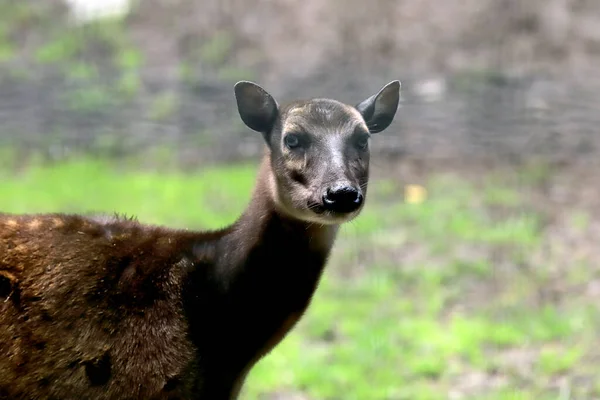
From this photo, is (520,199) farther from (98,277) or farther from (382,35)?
(98,277)

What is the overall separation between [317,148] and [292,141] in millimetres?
166

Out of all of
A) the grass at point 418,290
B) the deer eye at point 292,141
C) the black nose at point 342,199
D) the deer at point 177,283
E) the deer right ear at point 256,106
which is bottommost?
the grass at point 418,290

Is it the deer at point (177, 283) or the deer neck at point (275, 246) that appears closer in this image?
the deer at point (177, 283)

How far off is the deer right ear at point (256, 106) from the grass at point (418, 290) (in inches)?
102

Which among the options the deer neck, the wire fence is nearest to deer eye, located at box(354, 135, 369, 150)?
the deer neck

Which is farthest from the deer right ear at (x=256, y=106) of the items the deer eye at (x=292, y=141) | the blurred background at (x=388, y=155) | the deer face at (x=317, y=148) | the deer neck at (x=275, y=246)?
the blurred background at (x=388, y=155)

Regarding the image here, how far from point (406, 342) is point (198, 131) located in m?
5.82

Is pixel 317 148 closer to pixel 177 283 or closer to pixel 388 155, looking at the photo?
pixel 177 283

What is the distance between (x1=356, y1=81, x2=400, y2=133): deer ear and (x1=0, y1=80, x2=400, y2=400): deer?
29 centimetres

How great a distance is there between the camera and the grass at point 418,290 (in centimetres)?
730

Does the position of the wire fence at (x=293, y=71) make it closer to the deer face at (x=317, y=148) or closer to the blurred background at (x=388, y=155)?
the blurred background at (x=388, y=155)

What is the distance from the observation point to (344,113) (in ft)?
17.1

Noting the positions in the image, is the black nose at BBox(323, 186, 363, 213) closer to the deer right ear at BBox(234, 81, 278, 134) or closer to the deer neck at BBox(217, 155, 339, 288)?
the deer neck at BBox(217, 155, 339, 288)

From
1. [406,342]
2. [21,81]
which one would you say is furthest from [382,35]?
[406,342]
